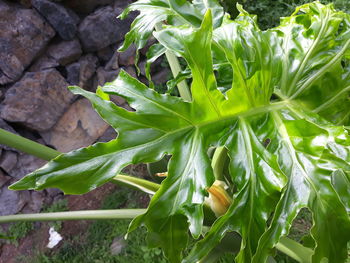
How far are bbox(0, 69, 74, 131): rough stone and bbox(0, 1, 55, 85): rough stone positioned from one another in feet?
0.27

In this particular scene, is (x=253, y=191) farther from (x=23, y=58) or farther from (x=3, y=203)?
(x=3, y=203)

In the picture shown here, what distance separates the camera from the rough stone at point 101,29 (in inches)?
88.8

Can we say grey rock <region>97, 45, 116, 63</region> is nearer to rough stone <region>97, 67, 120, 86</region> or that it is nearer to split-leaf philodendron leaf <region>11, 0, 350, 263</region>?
rough stone <region>97, 67, 120, 86</region>

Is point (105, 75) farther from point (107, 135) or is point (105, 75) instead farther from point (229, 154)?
point (229, 154)

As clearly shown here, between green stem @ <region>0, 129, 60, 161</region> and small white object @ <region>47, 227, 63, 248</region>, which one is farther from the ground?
green stem @ <region>0, 129, 60, 161</region>

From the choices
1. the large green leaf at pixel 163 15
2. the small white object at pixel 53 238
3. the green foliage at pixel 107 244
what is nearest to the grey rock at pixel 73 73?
the green foliage at pixel 107 244

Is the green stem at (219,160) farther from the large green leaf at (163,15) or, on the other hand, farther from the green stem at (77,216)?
the large green leaf at (163,15)

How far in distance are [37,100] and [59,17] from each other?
529mm

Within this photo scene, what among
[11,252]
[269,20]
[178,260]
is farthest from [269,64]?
[11,252]

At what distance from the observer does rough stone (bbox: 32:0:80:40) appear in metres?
2.08

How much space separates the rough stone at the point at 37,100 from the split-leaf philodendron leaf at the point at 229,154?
65.5 inches

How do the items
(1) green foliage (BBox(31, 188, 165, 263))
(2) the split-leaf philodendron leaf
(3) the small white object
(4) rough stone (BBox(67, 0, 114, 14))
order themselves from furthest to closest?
(4) rough stone (BBox(67, 0, 114, 14)) < (3) the small white object < (1) green foliage (BBox(31, 188, 165, 263)) < (2) the split-leaf philodendron leaf

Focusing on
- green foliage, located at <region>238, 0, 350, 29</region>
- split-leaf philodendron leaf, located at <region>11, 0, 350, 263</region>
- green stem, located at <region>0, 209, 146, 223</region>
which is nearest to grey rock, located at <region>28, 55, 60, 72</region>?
green foliage, located at <region>238, 0, 350, 29</region>

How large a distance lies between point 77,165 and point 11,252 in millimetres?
1985
